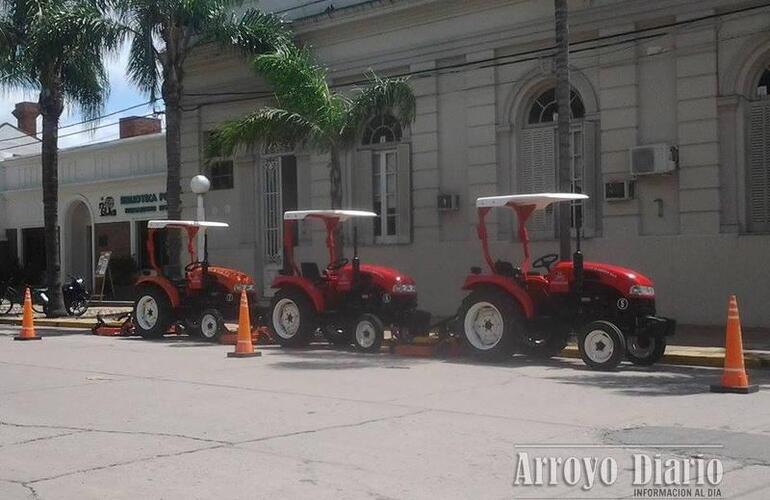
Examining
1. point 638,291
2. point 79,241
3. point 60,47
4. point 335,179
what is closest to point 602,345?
point 638,291

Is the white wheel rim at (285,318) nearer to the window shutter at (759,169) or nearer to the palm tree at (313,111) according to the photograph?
the palm tree at (313,111)

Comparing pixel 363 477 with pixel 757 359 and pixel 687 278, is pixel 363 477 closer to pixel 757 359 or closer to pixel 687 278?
pixel 757 359

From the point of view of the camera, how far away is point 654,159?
59.9ft

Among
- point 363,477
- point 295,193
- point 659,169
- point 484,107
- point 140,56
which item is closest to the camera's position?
point 363,477

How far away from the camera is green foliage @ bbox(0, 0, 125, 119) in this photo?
21.5 metres

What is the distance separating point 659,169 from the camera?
18156 mm

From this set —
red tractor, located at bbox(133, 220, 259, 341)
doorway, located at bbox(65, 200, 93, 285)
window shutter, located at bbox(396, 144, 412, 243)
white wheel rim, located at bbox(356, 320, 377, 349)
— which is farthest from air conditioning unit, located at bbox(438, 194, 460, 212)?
doorway, located at bbox(65, 200, 93, 285)

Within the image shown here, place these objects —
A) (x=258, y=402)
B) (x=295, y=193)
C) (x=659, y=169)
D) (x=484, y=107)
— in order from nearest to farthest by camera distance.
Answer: (x=258, y=402) < (x=659, y=169) < (x=484, y=107) < (x=295, y=193)

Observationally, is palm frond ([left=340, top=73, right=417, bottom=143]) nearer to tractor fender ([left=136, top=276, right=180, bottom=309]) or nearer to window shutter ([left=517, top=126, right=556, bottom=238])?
window shutter ([left=517, top=126, right=556, bottom=238])

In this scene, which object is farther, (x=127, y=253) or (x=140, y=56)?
(x=127, y=253)

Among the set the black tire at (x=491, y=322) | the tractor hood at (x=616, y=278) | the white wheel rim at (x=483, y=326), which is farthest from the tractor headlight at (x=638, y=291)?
the white wheel rim at (x=483, y=326)

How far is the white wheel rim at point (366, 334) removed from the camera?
15.9m

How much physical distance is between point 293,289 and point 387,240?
5951 mm

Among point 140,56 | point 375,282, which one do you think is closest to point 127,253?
point 140,56
